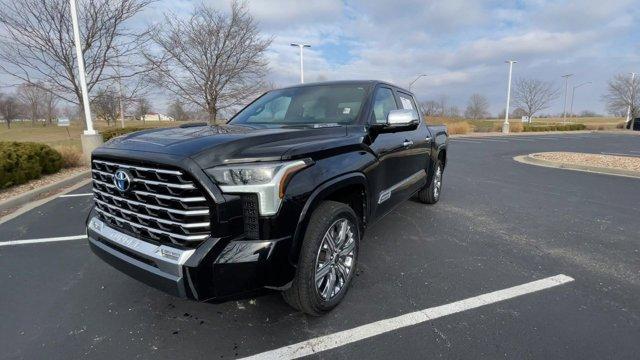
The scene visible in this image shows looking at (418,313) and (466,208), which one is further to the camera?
(466,208)

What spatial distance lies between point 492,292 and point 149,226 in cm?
272

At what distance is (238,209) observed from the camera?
2.12 meters

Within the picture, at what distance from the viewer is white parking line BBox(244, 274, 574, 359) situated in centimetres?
236

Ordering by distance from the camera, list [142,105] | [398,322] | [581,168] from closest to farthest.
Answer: [398,322], [581,168], [142,105]

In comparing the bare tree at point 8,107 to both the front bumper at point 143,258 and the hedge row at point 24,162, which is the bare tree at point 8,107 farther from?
the front bumper at point 143,258

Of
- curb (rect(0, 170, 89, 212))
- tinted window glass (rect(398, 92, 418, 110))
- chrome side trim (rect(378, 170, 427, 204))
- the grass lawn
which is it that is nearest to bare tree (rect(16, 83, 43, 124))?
the grass lawn

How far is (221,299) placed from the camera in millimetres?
2137

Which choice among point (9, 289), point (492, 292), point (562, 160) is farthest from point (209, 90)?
point (492, 292)

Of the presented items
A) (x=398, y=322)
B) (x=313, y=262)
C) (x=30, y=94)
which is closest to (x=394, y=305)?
(x=398, y=322)

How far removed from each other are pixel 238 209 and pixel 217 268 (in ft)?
1.15

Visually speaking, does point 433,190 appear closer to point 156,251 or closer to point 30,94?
point 156,251

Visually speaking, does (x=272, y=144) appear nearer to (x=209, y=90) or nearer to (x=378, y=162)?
(x=378, y=162)

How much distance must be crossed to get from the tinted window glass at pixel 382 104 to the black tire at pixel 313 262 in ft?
4.14

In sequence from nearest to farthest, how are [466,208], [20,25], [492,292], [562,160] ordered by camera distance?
[492,292], [466,208], [562,160], [20,25]
